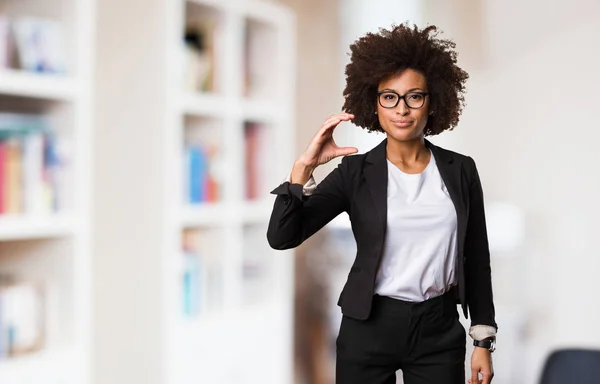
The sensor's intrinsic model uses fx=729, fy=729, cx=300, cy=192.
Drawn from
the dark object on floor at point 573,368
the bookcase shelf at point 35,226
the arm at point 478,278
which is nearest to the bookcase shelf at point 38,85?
the bookcase shelf at point 35,226

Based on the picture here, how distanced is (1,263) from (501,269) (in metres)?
2.16

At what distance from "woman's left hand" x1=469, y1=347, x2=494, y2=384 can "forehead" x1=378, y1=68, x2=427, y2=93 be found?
0.79ft

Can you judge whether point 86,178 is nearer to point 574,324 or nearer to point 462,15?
point 462,15

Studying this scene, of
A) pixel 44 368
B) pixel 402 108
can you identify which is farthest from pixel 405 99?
pixel 44 368

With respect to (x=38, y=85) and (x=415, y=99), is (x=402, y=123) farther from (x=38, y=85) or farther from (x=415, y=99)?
(x=38, y=85)

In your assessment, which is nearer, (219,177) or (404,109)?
(404,109)

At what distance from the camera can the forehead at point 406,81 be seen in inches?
24.5

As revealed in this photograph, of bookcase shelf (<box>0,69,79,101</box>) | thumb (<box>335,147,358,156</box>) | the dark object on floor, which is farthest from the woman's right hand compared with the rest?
bookcase shelf (<box>0,69,79,101</box>)

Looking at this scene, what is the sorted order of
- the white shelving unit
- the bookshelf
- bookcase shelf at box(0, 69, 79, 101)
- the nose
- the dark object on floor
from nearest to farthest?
the nose
the dark object on floor
bookcase shelf at box(0, 69, 79, 101)
the bookshelf
the white shelving unit

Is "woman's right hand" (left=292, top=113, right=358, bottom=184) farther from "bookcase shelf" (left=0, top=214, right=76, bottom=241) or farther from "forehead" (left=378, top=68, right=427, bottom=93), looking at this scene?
"bookcase shelf" (left=0, top=214, right=76, bottom=241)

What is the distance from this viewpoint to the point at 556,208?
3148 millimetres

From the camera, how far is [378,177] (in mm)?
660

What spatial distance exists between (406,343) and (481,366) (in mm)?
69

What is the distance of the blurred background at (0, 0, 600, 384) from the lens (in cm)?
201
